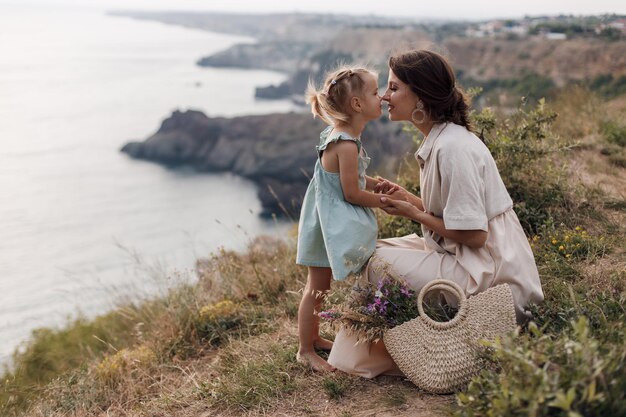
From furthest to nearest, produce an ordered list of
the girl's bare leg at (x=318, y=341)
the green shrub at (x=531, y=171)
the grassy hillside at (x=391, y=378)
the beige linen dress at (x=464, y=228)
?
the green shrub at (x=531, y=171) < the girl's bare leg at (x=318, y=341) < the beige linen dress at (x=464, y=228) < the grassy hillside at (x=391, y=378)

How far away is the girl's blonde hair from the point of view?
3.12m

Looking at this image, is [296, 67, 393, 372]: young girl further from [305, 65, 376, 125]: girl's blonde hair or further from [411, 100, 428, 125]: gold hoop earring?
[411, 100, 428, 125]: gold hoop earring

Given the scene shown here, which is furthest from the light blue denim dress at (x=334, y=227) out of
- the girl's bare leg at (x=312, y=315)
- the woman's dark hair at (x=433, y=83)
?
the woman's dark hair at (x=433, y=83)

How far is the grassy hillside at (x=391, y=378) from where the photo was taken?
192 cm

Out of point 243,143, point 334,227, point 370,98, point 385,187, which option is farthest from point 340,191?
point 243,143

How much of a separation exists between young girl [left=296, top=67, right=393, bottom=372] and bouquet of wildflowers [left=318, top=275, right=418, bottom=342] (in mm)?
146

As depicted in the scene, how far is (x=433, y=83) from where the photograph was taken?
295 centimetres

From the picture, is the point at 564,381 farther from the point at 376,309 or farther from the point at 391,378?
the point at 391,378

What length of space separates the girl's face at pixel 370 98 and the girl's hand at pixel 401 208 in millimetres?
458

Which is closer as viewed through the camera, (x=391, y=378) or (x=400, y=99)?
(x=400, y=99)

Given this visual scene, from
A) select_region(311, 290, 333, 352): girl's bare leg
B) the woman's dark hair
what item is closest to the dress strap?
the woman's dark hair

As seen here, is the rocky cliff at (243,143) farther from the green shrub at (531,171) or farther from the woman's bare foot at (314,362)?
the woman's bare foot at (314,362)

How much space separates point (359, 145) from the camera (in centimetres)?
317

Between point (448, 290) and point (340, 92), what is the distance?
3.86 feet
